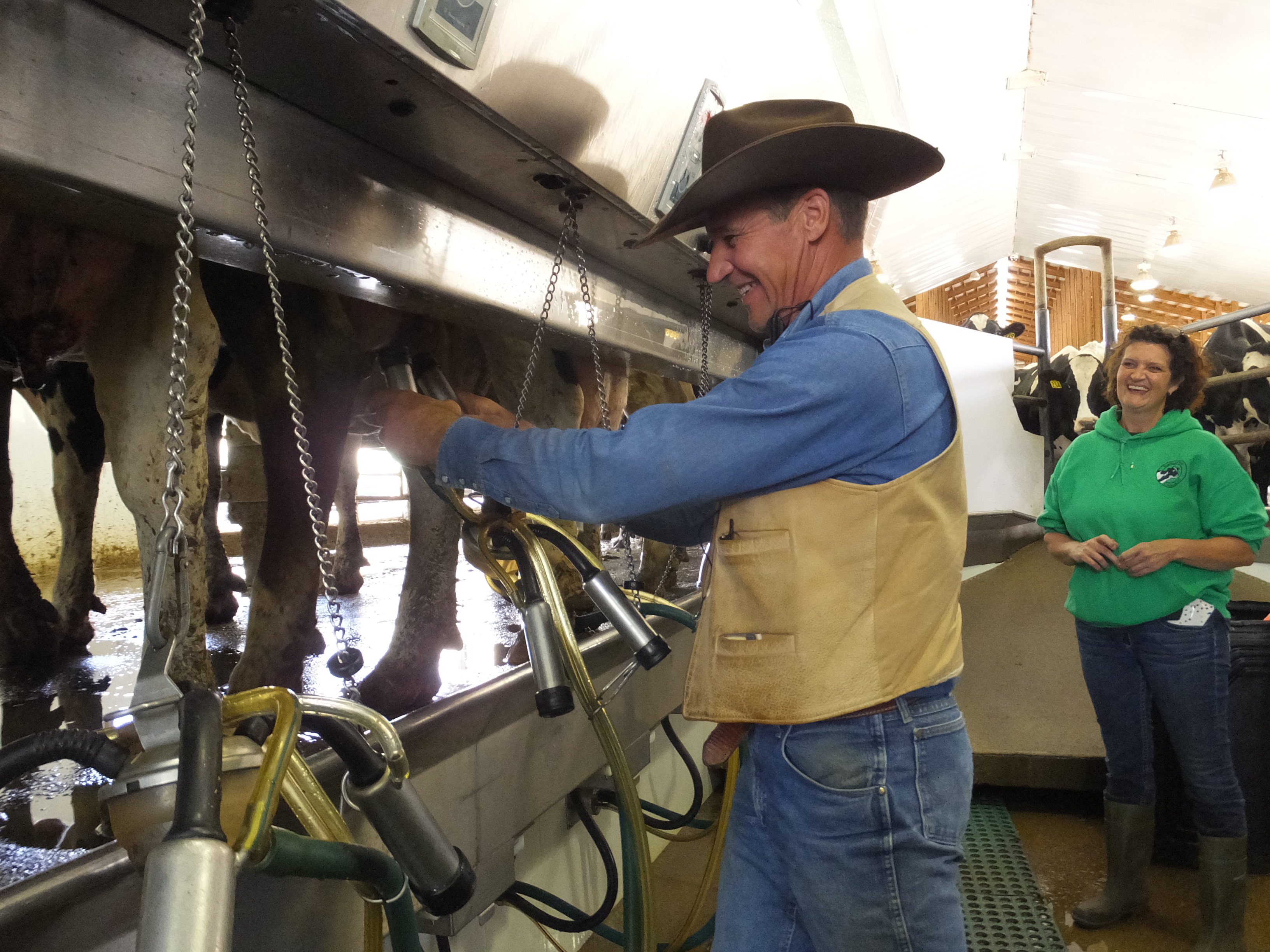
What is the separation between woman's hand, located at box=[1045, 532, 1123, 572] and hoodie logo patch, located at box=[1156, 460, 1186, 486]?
231 millimetres

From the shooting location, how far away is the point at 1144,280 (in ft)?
45.7

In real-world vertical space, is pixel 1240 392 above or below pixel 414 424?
above

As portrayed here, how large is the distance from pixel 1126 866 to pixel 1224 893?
261 millimetres

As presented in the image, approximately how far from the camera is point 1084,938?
242 centimetres

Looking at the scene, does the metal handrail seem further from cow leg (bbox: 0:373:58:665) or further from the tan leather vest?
cow leg (bbox: 0:373:58:665)

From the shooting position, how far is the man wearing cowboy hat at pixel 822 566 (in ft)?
3.71

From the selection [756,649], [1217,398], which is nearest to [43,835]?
[756,649]

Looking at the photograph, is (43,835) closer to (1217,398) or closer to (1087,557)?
(1087,557)

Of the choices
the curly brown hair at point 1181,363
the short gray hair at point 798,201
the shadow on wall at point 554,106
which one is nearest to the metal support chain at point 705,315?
the shadow on wall at point 554,106

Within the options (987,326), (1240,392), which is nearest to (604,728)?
(1240,392)

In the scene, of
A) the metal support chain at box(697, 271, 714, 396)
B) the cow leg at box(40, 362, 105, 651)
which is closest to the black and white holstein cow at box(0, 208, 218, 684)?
the metal support chain at box(697, 271, 714, 396)

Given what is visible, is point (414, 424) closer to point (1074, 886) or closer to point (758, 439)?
point (758, 439)

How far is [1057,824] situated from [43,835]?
3.35m

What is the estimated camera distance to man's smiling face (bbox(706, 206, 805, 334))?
1.33 metres
